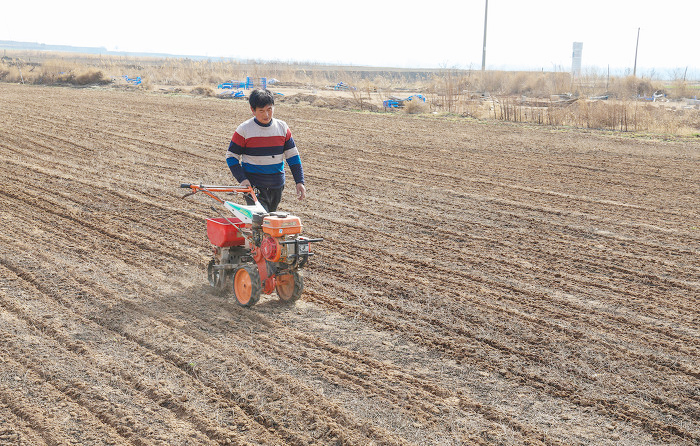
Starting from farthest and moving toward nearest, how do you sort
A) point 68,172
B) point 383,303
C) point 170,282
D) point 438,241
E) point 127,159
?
point 127,159, point 68,172, point 438,241, point 170,282, point 383,303

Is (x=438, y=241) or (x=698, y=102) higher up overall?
(x=698, y=102)

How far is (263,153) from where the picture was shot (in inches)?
246

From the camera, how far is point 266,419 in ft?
14.0

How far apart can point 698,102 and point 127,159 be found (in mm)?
29359

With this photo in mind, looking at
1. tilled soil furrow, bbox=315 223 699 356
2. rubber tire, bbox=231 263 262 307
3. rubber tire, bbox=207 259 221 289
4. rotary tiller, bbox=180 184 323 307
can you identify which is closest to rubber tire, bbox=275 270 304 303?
rotary tiller, bbox=180 184 323 307

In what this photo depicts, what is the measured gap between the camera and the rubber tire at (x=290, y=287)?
6.10 m

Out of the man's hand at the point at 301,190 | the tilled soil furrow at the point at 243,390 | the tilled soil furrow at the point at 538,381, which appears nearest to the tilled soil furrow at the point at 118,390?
the tilled soil furrow at the point at 243,390

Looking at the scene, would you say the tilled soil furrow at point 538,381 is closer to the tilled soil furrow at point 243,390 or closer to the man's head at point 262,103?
the tilled soil furrow at point 243,390

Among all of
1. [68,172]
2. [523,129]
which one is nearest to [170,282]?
[68,172]

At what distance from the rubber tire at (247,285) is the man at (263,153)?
29.5 inches

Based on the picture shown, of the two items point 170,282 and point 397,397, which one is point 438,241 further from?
point 397,397

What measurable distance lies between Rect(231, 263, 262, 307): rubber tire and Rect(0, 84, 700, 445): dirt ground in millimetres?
143

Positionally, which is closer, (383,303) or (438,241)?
(383,303)

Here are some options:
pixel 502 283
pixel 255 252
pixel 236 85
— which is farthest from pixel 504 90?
pixel 255 252
